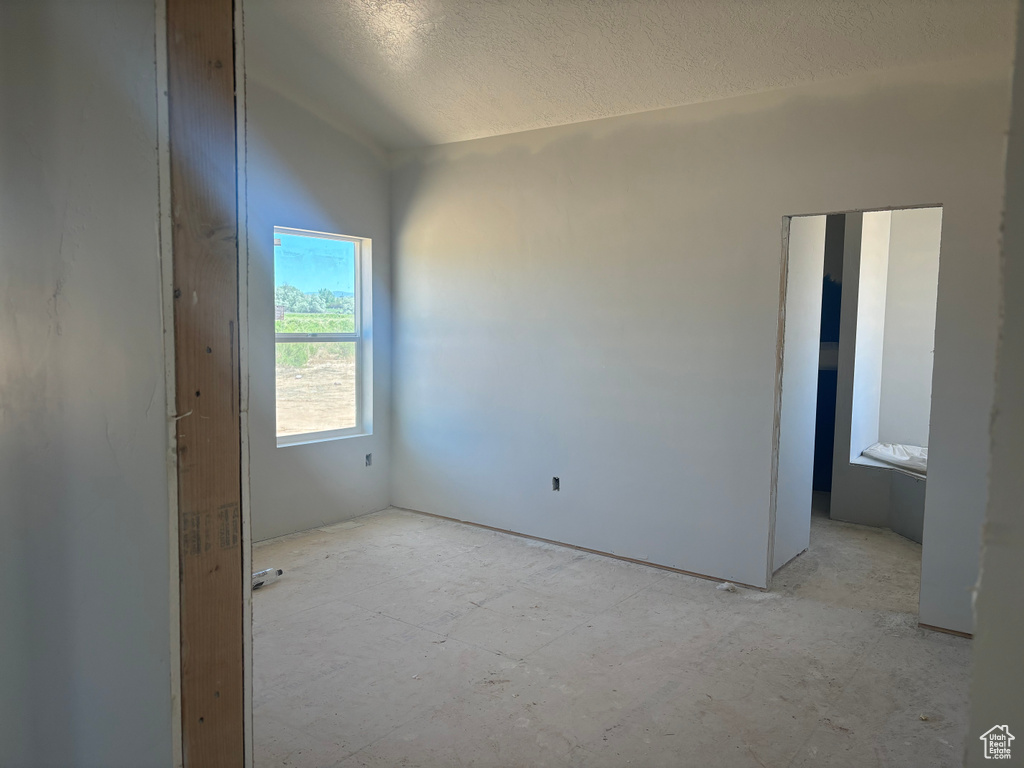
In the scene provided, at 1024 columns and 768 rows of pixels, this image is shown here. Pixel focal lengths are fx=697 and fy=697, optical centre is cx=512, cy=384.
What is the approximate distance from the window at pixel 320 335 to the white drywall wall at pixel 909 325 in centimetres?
433

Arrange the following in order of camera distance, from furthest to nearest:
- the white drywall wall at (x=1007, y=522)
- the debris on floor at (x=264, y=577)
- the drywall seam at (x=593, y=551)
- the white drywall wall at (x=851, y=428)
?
the white drywall wall at (x=851, y=428) → the drywall seam at (x=593, y=551) → the debris on floor at (x=264, y=577) → the white drywall wall at (x=1007, y=522)

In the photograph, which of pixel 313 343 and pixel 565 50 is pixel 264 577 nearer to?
pixel 313 343

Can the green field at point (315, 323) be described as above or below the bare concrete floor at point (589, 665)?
above

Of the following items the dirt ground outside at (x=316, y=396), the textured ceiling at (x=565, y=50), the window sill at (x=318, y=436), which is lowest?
the window sill at (x=318, y=436)

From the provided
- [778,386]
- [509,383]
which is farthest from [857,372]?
[509,383]

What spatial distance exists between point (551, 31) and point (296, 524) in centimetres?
367

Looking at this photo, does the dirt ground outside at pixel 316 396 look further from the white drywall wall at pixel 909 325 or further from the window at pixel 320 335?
the white drywall wall at pixel 909 325

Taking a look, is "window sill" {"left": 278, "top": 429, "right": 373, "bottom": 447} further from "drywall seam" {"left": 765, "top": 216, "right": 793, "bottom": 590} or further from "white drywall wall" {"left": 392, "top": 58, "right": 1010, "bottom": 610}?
"drywall seam" {"left": 765, "top": 216, "right": 793, "bottom": 590}

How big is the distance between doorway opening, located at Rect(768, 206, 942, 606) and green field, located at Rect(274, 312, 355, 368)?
3211 mm

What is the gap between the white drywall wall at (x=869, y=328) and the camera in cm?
532

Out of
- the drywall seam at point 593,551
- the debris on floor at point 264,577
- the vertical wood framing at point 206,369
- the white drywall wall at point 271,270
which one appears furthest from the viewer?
the white drywall wall at point 271,270

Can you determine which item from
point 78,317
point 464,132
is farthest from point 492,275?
point 78,317

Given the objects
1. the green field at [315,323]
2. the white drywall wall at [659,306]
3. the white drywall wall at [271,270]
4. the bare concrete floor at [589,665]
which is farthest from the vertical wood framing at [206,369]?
the green field at [315,323]

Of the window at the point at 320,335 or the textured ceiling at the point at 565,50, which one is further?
the window at the point at 320,335
